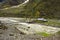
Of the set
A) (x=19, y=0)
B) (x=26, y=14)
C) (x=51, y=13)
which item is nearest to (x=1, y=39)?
(x=51, y=13)

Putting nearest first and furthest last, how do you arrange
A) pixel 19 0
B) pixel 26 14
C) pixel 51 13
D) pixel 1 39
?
pixel 1 39 → pixel 51 13 → pixel 26 14 → pixel 19 0

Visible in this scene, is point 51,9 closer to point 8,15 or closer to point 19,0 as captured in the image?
point 8,15

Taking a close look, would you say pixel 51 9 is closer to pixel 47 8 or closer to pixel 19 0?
pixel 47 8

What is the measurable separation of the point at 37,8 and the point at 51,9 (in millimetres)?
3793

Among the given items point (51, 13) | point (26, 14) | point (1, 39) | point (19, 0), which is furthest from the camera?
point (19, 0)

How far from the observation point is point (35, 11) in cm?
4341

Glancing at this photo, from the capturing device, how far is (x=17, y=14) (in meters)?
49.5

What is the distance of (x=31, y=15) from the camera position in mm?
44406

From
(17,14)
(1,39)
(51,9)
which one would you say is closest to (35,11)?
(51,9)

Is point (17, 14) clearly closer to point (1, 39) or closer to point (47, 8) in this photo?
point (47, 8)

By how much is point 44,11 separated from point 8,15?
12181 mm

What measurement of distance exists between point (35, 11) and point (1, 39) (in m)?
26.4

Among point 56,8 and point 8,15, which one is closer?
point 56,8

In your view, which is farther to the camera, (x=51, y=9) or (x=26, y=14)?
(x=26, y=14)
